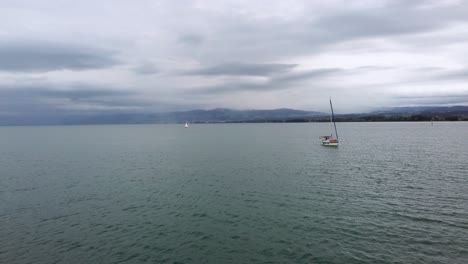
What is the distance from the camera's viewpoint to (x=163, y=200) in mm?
39625

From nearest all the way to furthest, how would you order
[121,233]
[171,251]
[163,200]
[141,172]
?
[171,251] → [121,233] → [163,200] → [141,172]

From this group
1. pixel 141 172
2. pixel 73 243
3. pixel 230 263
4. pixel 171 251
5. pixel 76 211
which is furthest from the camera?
pixel 141 172

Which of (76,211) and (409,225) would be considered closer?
(409,225)

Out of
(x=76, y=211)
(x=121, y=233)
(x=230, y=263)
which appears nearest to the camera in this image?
(x=230, y=263)

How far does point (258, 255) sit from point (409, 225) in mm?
16874

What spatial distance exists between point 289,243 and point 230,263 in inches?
247

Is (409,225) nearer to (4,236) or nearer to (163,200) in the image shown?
(163,200)

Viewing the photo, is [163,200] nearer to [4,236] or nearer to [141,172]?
[4,236]

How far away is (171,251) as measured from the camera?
2466 centimetres

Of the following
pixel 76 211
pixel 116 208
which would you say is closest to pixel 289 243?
pixel 116 208

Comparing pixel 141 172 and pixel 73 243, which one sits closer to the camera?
pixel 73 243

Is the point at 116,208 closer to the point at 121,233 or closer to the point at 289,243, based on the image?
the point at 121,233

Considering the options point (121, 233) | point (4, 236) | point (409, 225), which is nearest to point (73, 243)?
point (121, 233)

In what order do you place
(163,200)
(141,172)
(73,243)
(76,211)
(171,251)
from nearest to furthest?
(171,251) < (73,243) < (76,211) < (163,200) < (141,172)
